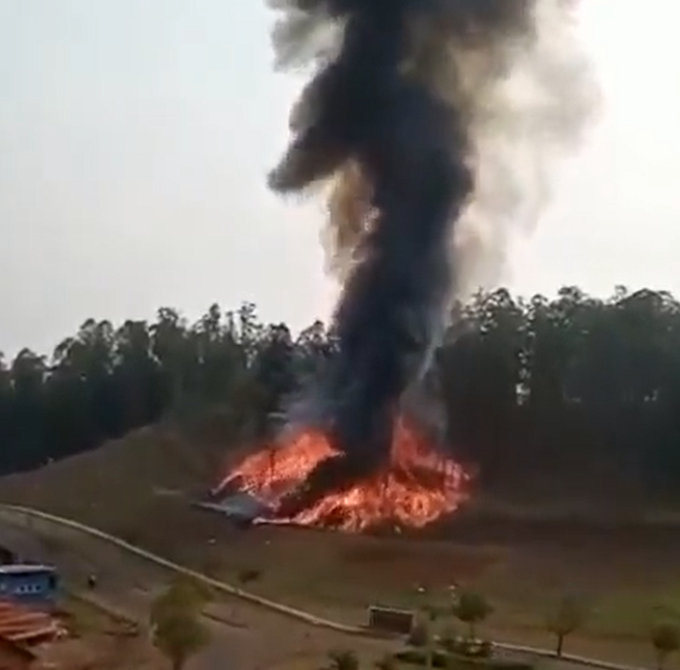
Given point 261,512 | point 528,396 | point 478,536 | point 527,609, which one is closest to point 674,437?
point 528,396

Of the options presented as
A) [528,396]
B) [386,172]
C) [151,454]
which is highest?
[386,172]

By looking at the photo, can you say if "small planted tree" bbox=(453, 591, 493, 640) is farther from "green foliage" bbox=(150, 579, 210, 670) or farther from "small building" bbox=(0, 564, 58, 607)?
"small building" bbox=(0, 564, 58, 607)

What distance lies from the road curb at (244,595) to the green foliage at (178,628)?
8.79 m

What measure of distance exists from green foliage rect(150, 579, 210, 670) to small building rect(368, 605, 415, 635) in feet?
A: 30.3

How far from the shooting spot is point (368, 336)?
6288cm

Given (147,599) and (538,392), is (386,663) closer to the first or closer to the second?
(147,599)

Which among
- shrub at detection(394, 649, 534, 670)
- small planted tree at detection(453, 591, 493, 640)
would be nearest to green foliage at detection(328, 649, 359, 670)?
shrub at detection(394, 649, 534, 670)

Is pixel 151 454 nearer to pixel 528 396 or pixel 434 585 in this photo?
Result: pixel 528 396

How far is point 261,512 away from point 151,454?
A: 66.5 feet

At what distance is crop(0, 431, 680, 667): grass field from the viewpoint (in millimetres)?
44219

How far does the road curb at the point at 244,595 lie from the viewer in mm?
36625

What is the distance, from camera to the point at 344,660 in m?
31.3

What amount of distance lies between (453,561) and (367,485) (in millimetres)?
9777

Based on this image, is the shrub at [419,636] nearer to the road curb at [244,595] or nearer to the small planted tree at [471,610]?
the small planted tree at [471,610]
